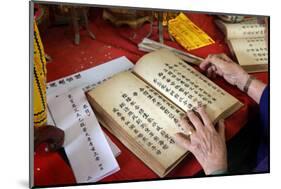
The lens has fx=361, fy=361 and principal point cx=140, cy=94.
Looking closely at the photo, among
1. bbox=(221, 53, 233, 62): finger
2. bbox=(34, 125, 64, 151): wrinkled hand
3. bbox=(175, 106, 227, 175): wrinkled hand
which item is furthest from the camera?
bbox=(221, 53, 233, 62): finger

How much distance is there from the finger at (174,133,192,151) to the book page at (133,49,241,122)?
0.08 meters

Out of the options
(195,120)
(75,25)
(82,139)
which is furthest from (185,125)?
(75,25)

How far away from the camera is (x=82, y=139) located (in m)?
0.95

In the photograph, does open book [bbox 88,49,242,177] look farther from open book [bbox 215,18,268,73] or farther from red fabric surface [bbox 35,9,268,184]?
open book [bbox 215,18,268,73]

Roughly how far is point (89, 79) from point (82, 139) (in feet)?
0.54

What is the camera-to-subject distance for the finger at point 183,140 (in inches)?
39.7

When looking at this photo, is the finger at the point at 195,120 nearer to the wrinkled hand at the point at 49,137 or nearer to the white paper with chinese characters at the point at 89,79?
the white paper with chinese characters at the point at 89,79

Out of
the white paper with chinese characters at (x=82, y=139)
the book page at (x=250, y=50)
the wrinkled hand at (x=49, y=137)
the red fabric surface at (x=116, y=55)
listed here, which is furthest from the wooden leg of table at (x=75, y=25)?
the book page at (x=250, y=50)

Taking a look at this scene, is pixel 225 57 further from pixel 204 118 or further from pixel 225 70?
pixel 204 118

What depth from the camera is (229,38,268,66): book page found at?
1.13m

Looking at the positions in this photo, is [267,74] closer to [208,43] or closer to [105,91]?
[208,43]

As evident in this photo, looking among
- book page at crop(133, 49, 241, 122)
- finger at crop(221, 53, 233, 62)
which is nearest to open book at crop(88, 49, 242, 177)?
book page at crop(133, 49, 241, 122)

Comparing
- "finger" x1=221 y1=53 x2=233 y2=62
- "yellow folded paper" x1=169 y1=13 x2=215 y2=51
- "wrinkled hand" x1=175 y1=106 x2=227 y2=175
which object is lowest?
"wrinkled hand" x1=175 y1=106 x2=227 y2=175

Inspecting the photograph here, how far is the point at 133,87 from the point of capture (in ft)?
3.31
